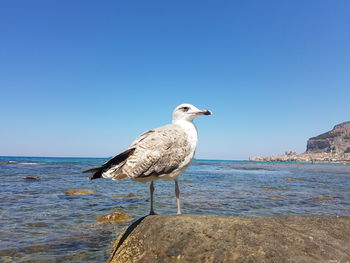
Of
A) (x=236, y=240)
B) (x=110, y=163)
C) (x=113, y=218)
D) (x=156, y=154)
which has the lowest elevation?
(x=113, y=218)

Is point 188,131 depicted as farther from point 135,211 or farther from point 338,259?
point 135,211

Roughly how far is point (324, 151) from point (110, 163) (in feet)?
621

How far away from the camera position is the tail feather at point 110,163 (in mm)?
3996

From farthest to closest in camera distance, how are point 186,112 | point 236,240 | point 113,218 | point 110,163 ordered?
point 113,218
point 186,112
point 110,163
point 236,240

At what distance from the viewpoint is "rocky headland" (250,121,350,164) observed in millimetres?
145087

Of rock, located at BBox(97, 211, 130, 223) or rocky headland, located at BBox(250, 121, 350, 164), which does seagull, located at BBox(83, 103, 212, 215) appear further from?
rocky headland, located at BBox(250, 121, 350, 164)

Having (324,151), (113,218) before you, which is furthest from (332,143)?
(113,218)

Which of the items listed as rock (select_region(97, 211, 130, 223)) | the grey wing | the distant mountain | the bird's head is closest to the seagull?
the grey wing

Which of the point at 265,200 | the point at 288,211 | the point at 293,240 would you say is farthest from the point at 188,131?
the point at 265,200

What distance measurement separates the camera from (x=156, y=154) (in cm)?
414

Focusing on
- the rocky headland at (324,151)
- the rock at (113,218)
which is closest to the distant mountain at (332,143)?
the rocky headland at (324,151)

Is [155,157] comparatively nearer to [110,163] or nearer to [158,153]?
[158,153]

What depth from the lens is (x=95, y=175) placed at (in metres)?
4.00

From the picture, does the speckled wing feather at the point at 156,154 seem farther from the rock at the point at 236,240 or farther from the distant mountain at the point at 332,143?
the distant mountain at the point at 332,143
